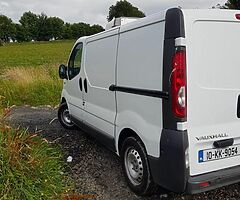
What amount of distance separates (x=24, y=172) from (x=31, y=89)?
7593 mm

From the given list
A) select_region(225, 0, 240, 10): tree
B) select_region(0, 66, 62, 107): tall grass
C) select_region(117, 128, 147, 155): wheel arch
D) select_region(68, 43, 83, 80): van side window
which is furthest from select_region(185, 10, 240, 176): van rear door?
select_region(225, 0, 240, 10): tree

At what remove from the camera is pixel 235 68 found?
3.02 meters

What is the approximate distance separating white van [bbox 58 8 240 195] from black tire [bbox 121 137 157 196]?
0.01 metres

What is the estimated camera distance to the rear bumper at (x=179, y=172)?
110 inches

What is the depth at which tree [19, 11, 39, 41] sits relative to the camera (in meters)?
93.8

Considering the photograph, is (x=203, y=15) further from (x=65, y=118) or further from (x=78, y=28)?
(x=78, y=28)

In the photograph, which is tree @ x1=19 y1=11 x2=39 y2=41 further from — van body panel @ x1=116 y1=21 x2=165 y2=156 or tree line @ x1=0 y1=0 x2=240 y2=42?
van body panel @ x1=116 y1=21 x2=165 y2=156

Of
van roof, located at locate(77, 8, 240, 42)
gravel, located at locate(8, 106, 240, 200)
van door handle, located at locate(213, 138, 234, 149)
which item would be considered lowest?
gravel, located at locate(8, 106, 240, 200)

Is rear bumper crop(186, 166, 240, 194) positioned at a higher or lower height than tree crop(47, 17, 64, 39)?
lower

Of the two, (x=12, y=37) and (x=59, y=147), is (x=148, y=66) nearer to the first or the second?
(x=59, y=147)

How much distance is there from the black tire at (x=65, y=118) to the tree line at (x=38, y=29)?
81.7 meters

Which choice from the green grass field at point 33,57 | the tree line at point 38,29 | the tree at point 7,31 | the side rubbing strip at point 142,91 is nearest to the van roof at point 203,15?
the side rubbing strip at point 142,91

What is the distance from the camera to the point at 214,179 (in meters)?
2.92

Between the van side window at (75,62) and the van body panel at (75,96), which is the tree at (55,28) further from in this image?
the van side window at (75,62)
